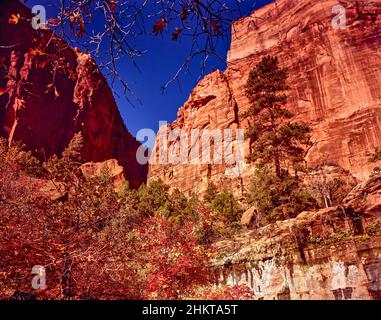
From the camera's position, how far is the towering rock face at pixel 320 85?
155 feet

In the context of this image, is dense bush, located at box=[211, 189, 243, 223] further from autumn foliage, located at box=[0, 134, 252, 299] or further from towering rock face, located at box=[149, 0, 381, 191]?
autumn foliage, located at box=[0, 134, 252, 299]

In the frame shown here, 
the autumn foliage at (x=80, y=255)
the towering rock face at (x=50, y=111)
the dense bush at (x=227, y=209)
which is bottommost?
the autumn foliage at (x=80, y=255)

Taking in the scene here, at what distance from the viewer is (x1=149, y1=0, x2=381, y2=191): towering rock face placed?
47250 mm

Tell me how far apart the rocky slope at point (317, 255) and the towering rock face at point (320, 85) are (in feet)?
96.1

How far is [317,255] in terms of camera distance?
11.4m

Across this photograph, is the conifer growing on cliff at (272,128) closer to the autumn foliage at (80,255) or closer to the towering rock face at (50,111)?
the autumn foliage at (80,255)

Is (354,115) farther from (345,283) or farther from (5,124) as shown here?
(5,124)

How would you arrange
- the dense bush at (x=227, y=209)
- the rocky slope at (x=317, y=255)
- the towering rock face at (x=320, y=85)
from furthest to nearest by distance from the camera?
the towering rock face at (x=320, y=85) < the dense bush at (x=227, y=209) < the rocky slope at (x=317, y=255)

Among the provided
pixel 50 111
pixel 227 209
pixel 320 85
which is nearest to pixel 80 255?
pixel 227 209

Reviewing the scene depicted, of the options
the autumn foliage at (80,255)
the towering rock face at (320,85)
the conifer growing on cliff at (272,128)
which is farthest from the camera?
the towering rock face at (320,85)

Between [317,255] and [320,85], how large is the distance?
48.7 meters

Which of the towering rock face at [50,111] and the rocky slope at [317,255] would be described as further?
the towering rock face at [50,111]

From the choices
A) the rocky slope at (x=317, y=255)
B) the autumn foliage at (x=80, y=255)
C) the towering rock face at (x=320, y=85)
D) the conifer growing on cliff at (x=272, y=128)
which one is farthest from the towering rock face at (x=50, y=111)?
the autumn foliage at (x=80, y=255)

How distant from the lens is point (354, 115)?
48.1 metres
